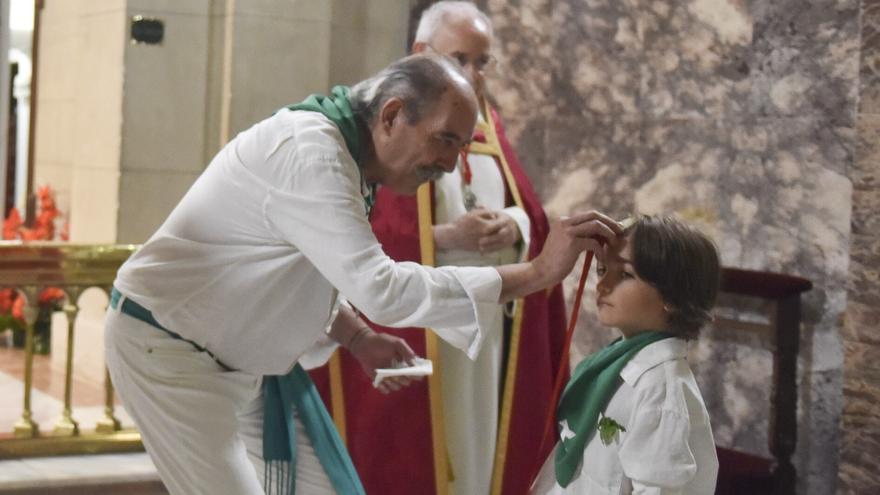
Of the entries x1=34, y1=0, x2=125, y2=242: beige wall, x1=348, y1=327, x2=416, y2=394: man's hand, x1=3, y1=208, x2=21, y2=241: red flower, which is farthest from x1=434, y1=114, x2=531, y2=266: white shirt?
x1=3, y1=208, x2=21, y2=241: red flower

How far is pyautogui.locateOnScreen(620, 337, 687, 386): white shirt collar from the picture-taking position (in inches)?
112

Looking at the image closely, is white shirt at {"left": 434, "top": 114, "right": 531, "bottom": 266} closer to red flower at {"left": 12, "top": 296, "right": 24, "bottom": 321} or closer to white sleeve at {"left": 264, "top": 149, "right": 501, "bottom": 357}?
white sleeve at {"left": 264, "top": 149, "right": 501, "bottom": 357}

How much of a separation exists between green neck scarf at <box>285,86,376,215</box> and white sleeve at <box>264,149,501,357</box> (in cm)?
8

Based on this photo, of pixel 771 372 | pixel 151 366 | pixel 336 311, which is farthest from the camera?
pixel 771 372

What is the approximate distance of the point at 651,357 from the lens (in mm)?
2848

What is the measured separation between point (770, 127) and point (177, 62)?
8.86 ft

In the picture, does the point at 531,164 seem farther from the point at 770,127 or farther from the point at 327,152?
the point at 327,152

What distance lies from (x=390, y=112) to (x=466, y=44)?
1.52 metres

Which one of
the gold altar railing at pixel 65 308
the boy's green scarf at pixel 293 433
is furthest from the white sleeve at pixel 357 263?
the gold altar railing at pixel 65 308

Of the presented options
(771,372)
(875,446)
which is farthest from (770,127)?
(875,446)

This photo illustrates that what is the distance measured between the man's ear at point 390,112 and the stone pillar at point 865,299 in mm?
1949

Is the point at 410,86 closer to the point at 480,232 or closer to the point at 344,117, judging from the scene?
the point at 344,117

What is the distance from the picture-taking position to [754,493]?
4.47 meters

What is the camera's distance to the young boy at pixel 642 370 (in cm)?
279
